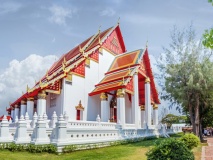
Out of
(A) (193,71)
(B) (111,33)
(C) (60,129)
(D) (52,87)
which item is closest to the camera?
(C) (60,129)

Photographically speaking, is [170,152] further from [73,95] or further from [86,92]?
[86,92]

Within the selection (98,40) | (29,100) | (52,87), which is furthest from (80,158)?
(98,40)

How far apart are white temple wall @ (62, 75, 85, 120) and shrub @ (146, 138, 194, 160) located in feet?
36.5

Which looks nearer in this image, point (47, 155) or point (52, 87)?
point (47, 155)

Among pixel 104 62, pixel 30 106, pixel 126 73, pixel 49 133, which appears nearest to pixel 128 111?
pixel 126 73

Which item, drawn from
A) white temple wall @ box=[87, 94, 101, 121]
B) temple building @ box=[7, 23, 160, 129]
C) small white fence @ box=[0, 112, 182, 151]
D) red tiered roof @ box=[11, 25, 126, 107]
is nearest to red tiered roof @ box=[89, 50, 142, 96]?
temple building @ box=[7, 23, 160, 129]

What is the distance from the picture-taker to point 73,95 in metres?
18.0

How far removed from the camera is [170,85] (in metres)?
19.3

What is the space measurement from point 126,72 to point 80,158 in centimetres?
1149

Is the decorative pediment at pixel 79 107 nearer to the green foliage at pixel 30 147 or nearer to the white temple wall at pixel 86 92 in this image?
the white temple wall at pixel 86 92

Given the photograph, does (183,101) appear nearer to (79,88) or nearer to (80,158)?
(79,88)

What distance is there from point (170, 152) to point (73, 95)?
12.1 m

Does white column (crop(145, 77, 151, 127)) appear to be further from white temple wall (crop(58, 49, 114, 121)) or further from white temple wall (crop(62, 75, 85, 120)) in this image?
white temple wall (crop(62, 75, 85, 120))

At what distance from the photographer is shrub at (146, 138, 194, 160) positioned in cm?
659
